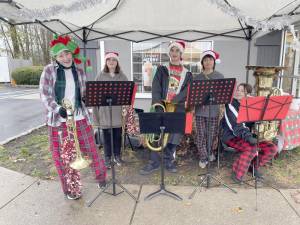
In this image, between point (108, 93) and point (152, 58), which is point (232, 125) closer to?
point (108, 93)

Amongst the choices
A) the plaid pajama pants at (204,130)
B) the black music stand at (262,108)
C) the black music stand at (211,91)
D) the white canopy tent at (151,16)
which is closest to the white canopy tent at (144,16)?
the white canopy tent at (151,16)

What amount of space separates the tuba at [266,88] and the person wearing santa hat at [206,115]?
0.68 meters

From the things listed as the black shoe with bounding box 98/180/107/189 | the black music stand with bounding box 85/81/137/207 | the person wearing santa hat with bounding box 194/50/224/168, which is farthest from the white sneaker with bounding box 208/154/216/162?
the black shoe with bounding box 98/180/107/189

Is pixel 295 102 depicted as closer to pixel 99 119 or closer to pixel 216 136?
pixel 216 136

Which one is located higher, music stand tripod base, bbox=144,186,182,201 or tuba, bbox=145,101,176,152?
tuba, bbox=145,101,176,152

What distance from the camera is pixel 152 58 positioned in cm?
727

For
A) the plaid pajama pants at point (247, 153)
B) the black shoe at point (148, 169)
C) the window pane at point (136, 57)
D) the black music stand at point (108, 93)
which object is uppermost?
the window pane at point (136, 57)

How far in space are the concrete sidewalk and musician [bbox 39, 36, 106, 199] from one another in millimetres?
329

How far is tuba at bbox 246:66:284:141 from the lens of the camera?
405 centimetres

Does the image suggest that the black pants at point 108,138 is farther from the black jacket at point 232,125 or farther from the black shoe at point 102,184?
the black jacket at point 232,125

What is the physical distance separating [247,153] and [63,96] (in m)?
2.56

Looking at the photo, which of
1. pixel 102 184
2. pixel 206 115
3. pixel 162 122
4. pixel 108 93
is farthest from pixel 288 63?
pixel 102 184

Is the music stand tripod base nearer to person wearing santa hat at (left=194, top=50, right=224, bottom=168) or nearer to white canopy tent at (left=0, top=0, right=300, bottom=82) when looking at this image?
person wearing santa hat at (left=194, top=50, right=224, bottom=168)

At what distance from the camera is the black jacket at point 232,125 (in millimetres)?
3830
